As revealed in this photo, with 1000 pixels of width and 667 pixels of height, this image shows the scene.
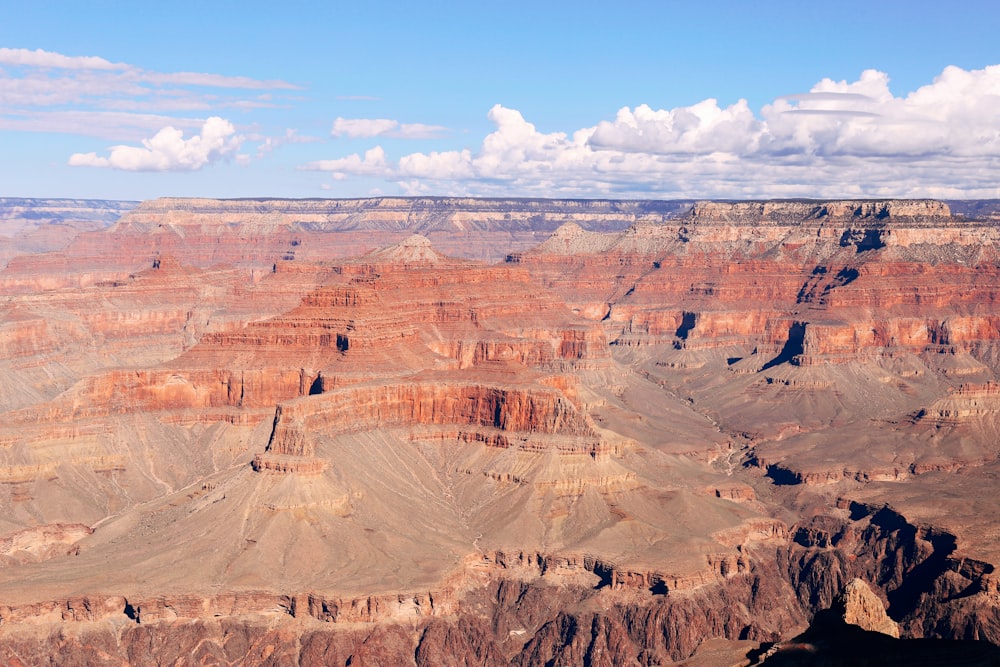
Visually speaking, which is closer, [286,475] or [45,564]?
[45,564]

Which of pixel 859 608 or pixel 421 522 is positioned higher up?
Result: pixel 859 608

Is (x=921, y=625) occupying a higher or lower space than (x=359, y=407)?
lower

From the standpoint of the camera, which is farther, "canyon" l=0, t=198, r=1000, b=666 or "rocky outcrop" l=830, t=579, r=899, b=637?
"canyon" l=0, t=198, r=1000, b=666

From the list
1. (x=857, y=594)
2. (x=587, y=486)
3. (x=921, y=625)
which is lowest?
(x=921, y=625)

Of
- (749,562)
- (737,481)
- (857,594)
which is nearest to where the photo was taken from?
(857,594)

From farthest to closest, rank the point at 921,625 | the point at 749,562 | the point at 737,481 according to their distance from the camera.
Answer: the point at 737,481, the point at 749,562, the point at 921,625

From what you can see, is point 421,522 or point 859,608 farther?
point 421,522

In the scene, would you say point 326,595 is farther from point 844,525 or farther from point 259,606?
point 844,525

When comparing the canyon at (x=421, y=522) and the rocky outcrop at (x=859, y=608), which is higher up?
the rocky outcrop at (x=859, y=608)

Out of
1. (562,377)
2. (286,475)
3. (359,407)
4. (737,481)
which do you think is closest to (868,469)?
(737,481)

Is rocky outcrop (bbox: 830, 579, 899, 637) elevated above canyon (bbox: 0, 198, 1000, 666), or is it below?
above

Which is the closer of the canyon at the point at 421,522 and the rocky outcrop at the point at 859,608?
the rocky outcrop at the point at 859,608
